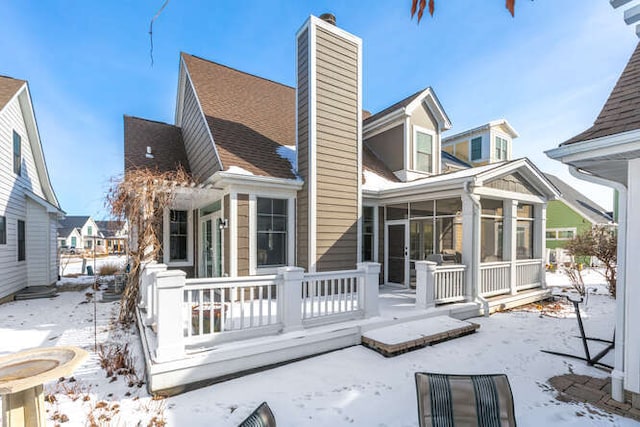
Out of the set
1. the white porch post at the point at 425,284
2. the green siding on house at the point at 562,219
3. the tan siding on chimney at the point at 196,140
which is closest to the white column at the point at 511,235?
the white porch post at the point at 425,284

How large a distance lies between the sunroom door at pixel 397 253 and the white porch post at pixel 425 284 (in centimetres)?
191

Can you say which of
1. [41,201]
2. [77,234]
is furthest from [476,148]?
[77,234]

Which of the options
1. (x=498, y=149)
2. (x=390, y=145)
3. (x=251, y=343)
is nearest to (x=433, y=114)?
(x=390, y=145)

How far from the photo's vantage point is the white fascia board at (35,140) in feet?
Result: 30.7

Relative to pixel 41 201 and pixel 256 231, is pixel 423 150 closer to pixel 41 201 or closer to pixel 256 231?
pixel 256 231

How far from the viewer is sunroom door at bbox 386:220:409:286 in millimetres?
7801

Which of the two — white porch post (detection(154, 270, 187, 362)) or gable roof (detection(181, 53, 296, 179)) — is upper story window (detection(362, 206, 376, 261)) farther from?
white porch post (detection(154, 270, 187, 362))

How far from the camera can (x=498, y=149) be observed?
44.7ft

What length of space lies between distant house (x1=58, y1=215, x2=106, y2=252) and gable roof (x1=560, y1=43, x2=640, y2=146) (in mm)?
43592

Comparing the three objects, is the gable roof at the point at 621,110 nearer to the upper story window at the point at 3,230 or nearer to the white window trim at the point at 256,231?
the white window trim at the point at 256,231

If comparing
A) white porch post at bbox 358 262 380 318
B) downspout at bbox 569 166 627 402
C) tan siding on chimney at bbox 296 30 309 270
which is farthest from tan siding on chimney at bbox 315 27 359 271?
downspout at bbox 569 166 627 402

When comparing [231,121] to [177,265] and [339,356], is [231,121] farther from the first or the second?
[339,356]

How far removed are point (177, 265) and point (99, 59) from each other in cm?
569

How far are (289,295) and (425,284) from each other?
9.56 feet
